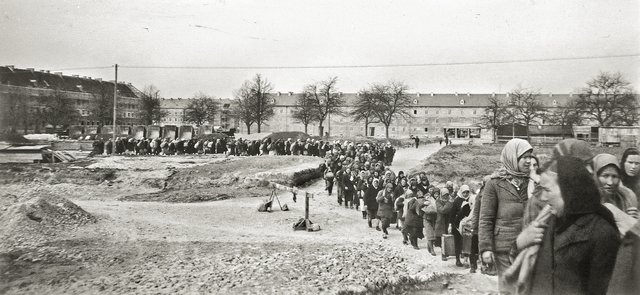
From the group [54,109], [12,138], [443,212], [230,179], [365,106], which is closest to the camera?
[443,212]

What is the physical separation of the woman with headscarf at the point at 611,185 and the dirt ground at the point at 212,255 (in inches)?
76.4

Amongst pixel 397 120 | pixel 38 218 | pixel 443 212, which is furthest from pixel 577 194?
pixel 397 120

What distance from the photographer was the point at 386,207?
25.9 feet

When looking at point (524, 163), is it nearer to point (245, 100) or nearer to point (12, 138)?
point (12, 138)

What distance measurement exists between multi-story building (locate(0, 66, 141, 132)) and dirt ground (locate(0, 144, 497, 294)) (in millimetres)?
1854

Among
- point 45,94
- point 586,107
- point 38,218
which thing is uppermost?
point 45,94

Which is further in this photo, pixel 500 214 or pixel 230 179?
pixel 230 179

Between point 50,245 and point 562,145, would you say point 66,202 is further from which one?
point 562,145

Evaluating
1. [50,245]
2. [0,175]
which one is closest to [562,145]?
[50,245]

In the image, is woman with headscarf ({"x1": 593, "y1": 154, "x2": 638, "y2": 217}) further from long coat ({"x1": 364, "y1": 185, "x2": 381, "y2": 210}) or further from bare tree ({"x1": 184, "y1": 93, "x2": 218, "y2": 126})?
bare tree ({"x1": 184, "y1": 93, "x2": 218, "y2": 126})

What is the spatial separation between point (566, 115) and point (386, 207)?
3.33 metres

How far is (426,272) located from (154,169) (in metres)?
11.9

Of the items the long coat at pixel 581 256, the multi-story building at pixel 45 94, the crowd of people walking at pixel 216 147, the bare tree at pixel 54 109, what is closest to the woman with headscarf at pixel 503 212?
the long coat at pixel 581 256

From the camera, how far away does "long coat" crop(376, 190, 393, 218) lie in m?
7.89
